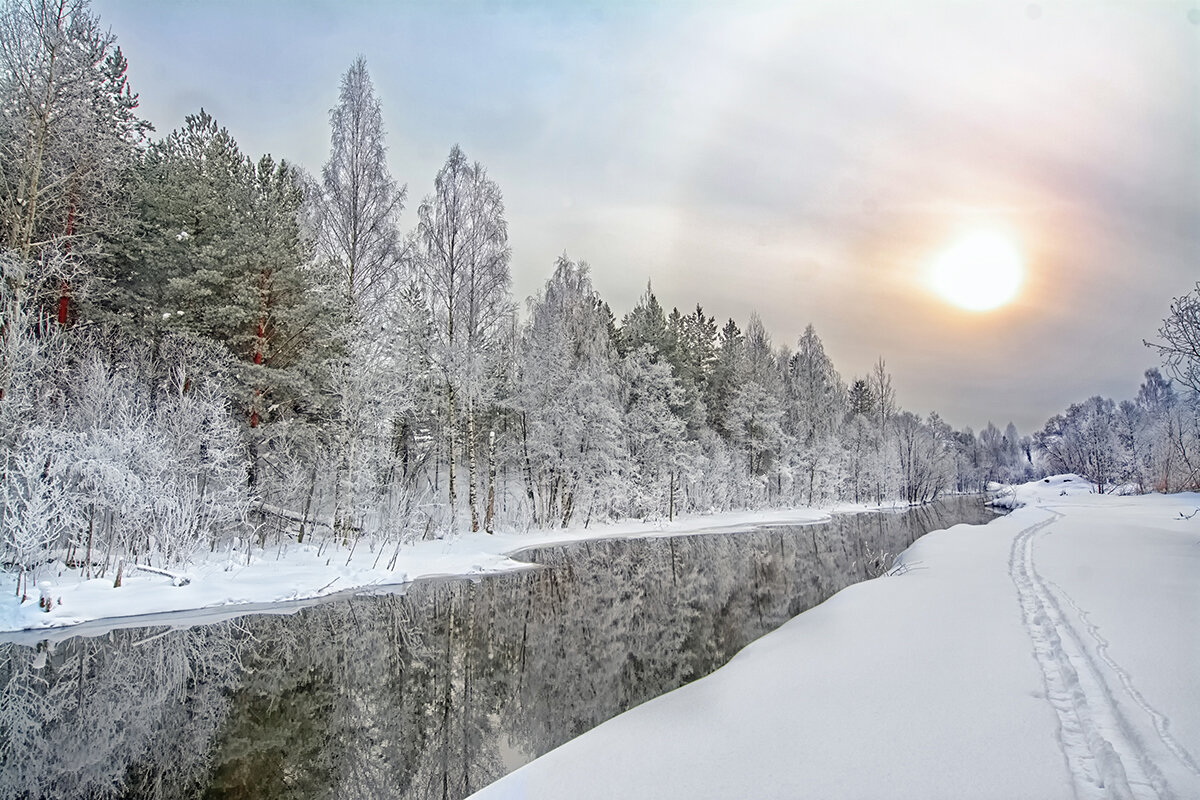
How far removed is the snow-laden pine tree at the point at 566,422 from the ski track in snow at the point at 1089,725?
69.0 ft

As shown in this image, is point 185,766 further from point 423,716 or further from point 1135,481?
point 1135,481

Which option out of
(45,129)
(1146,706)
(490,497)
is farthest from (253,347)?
(1146,706)

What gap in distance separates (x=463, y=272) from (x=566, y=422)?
893 centimetres

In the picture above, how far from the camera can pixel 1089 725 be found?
176 inches

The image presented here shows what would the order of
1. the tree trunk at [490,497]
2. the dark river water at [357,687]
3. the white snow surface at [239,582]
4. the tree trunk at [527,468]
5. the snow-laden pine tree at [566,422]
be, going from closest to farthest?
the dark river water at [357,687] < the white snow surface at [239,582] < the tree trunk at [490,497] < the snow-laden pine tree at [566,422] < the tree trunk at [527,468]

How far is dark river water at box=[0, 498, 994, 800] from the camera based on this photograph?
5195mm

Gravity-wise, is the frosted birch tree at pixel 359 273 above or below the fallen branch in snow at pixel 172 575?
above

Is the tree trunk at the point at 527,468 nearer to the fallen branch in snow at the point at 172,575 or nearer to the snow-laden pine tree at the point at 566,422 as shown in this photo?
the snow-laden pine tree at the point at 566,422

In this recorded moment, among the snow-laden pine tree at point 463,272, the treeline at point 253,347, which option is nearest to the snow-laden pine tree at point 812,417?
the treeline at point 253,347

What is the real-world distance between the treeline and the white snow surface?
687 millimetres

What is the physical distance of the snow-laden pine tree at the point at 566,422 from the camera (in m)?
27.8

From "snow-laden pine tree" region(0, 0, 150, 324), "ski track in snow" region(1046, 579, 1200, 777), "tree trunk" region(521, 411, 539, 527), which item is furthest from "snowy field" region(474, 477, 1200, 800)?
"tree trunk" region(521, 411, 539, 527)

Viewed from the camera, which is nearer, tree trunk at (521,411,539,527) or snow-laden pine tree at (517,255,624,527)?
snow-laden pine tree at (517,255,624,527)

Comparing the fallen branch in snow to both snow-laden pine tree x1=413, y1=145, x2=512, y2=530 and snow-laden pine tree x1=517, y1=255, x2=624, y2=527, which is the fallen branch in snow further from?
snow-laden pine tree x1=517, y1=255, x2=624, y2=527
